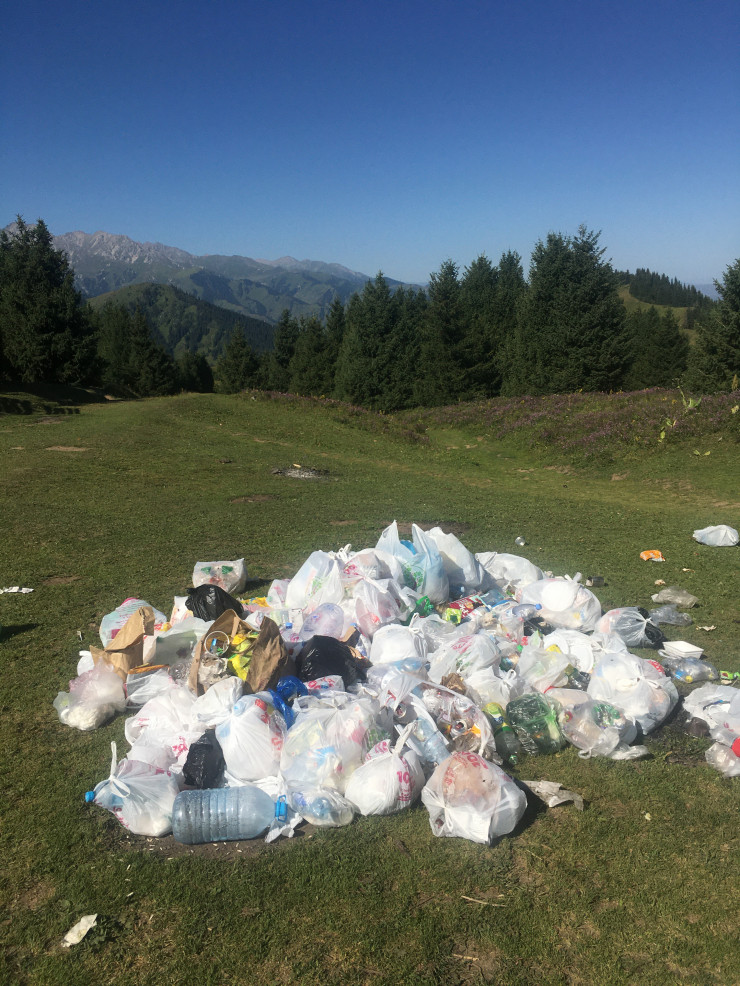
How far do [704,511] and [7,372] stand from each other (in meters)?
28.3

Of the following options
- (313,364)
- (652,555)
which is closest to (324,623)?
(652,555)

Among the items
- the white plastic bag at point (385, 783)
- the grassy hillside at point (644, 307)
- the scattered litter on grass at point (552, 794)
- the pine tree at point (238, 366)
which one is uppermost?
the grassy hillside at point (644, 307)

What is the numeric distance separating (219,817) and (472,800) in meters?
1.43

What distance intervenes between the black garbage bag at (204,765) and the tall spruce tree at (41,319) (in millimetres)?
27792

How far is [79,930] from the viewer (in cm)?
296

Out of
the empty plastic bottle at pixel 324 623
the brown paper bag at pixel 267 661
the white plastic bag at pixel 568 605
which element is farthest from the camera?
the white plastic bag at pixel 568 605

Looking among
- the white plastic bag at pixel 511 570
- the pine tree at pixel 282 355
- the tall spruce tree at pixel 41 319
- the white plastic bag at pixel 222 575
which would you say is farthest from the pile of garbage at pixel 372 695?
the pine tree at pixel 282 355

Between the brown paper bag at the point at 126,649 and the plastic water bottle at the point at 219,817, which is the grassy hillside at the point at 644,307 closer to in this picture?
the brown paper bag at the point at 126,649

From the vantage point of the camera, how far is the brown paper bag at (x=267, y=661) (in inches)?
177

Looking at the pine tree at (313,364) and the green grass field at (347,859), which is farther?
the pine tree at (313,364)

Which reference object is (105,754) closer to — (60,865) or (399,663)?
(60,865)

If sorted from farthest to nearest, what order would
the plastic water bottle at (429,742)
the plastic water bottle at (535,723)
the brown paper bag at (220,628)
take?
the brown paper bag at (220,628)
the plastic water bottle at (535,723)
the plastic water bottle at (429,742)

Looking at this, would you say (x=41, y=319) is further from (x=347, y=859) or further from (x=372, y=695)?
(x=347, y=859)

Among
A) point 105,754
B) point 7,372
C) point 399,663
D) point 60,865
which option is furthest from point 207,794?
point 7,372
